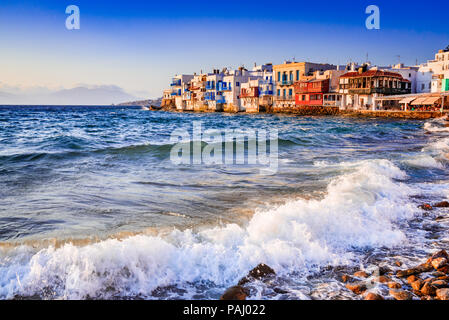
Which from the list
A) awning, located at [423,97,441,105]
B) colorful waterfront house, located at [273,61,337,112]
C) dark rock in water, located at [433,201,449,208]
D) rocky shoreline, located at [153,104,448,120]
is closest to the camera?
dark rock in water, located at [433,201,449,208]

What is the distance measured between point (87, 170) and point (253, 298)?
9915mm

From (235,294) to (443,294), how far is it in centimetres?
238

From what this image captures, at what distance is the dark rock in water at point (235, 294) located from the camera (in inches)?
164

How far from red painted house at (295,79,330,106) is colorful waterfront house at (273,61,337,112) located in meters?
2.26

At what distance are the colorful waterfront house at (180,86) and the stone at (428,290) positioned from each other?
9632 centimetres

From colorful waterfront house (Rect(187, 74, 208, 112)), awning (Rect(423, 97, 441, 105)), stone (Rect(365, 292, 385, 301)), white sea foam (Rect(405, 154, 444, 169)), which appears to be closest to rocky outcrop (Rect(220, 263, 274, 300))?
stone (Rect(365, 292, 385, 301))

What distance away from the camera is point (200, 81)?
89250 millimetres

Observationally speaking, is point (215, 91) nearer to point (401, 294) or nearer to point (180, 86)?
point (180, 86)

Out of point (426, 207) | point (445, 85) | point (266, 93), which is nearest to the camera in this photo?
point (426, 207)

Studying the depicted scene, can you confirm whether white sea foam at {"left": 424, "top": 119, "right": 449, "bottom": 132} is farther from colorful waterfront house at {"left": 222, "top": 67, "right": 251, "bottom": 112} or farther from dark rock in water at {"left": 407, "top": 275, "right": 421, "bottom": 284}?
colorful waterfront house at {"left": 222, "top": 67, "right": 251, "bottom": 112}

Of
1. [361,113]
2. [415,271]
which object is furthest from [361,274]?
[361,113]

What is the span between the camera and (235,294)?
4203 mm

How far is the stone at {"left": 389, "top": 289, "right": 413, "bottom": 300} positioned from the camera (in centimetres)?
413

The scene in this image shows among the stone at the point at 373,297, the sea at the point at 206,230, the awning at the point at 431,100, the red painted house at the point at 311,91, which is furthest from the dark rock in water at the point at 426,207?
the red painted house at the point at 311,91
